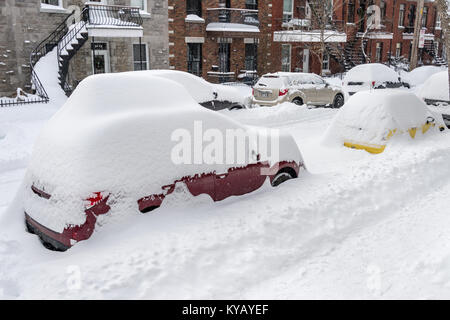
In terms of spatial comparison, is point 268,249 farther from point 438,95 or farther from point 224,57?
point 224,57

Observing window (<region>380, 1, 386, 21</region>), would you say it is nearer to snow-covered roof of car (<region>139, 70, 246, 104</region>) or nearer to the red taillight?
snow-covered roof of car (<region>139, 70, 246, 104</region>)

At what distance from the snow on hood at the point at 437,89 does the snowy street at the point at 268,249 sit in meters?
6.73

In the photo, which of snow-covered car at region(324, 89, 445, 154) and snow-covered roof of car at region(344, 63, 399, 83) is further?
snow-covered roof of car at region(344, 63, 399, 83)

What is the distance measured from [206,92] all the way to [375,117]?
19.8ft

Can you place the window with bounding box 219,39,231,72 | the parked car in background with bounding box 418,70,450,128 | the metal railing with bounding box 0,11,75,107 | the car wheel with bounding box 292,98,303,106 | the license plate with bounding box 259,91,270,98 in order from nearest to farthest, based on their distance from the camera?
the parked car in background with bounding box 418,70,450,128
the metal railing with bounding box 0,11,75,107
the license plate with bounding box 259,91,270,98
the car wheel with bounding box 292,98,303,106
the window with bounding box 219,39,231,72

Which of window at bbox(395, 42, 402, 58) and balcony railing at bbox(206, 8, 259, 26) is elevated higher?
balcony railing at bbox(206, 8, 259, 26)

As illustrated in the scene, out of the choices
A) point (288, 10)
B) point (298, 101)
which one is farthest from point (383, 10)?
point (298, 101)

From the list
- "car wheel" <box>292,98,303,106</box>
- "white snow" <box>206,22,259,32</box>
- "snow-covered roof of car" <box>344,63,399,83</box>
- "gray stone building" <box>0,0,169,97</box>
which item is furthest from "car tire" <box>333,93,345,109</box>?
"white snow" <box>206,22,259,32</box>

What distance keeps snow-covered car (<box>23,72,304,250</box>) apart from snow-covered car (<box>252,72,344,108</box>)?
9.54 m

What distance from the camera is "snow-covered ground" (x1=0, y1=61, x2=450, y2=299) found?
4203 mm

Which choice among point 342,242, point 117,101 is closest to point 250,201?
point 342,242

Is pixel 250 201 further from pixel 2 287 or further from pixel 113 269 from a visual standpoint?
pixel 2 287

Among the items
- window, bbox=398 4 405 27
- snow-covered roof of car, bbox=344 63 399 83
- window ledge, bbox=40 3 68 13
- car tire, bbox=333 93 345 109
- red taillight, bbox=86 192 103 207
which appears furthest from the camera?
window, bbox=398 4 405 27

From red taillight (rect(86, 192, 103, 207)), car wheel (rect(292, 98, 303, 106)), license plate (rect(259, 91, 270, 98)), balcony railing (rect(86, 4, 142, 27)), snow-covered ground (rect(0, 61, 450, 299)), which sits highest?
balcony railing (rect(86, 4, 142, 27))
